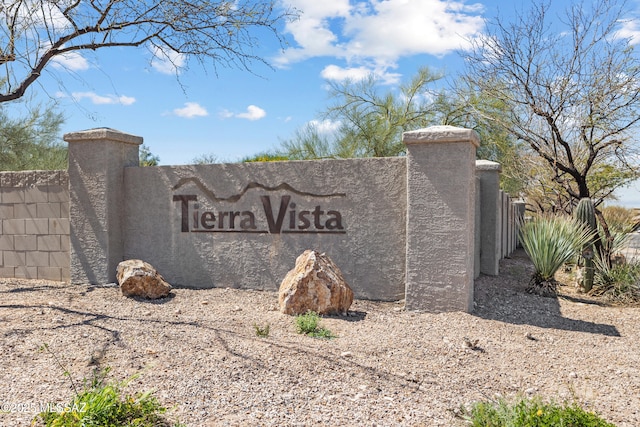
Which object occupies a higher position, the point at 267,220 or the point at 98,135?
the point at 98,135

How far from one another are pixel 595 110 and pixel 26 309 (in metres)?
10.2

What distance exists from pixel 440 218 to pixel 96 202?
18.0 feet

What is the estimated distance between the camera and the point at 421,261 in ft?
22.8

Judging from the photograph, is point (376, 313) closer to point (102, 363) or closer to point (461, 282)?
point (461, 282)

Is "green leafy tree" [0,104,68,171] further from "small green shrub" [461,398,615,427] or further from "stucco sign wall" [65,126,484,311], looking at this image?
"small green shrub" [461,398,615,427]

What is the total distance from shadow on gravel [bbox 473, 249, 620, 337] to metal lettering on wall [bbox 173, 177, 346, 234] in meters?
2.32

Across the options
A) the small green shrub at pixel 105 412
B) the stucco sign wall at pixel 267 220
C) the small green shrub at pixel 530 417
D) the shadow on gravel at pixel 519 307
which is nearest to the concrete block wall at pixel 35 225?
the stucco sign wall at pixel 267 220

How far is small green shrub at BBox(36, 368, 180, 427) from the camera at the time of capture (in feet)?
10.5

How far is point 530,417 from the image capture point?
3309mm

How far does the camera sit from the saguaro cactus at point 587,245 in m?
9.14

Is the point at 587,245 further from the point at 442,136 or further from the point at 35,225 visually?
the point at 35,225

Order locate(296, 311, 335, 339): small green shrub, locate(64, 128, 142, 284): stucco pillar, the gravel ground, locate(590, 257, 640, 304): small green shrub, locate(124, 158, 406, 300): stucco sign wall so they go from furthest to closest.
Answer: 1. locate(64, 128, 142, 284): stucco pillar
2. locate(590, 257, 640, 304): small green shrub
3. locate(124, 158, 406, 300): stucco sign wall
4. locate(296, 311, 335, 339): small green shrub
5. the gravel ground

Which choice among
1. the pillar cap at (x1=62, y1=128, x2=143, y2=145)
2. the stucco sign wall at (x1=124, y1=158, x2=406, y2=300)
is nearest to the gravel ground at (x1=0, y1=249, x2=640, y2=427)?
the stucco sign wall at (x1=124, y1=158, x2=406, y2=300)

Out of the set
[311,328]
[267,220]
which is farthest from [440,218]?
[267,220]
